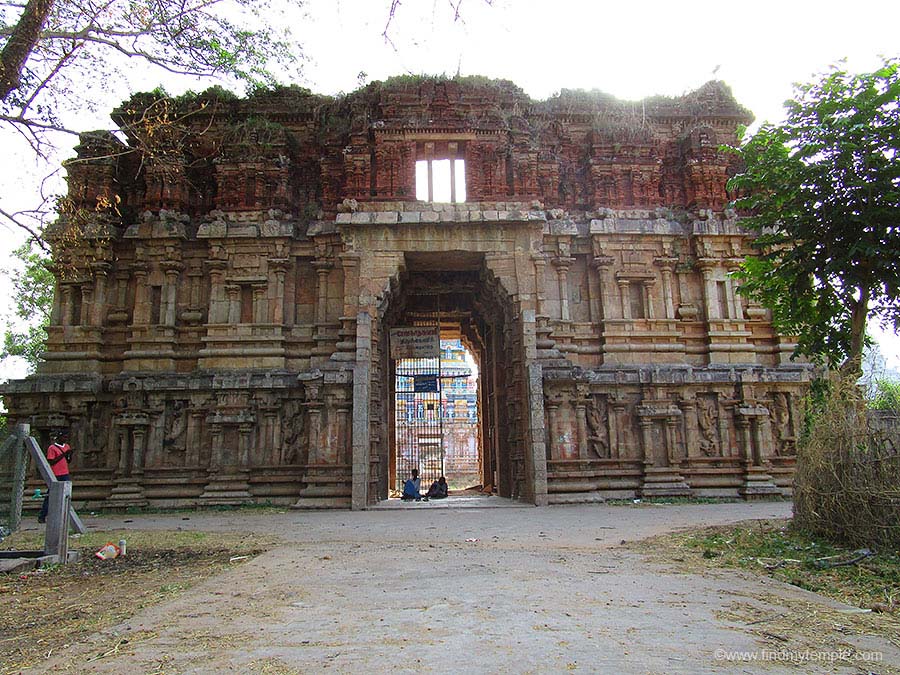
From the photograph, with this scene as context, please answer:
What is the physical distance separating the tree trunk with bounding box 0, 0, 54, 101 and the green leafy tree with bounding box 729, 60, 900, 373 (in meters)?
9.92

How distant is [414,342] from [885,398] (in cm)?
1262

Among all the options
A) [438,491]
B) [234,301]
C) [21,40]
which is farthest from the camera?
[438,491]

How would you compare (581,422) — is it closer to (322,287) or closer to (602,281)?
(602,281)

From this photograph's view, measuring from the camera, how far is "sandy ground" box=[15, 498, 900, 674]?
3.60m

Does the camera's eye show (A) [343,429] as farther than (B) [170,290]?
No

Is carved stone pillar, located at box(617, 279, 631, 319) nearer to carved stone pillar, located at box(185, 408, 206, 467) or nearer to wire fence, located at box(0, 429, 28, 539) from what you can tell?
carved stone pillar, located at box(185, 408, 206, 467)

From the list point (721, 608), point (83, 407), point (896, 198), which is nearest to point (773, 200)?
point (896, 198)

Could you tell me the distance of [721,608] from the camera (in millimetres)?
4762

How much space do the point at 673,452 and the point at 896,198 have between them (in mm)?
8710

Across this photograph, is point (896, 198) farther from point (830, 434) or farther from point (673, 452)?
point (673, 452)

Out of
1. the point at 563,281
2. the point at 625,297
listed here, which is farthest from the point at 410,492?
the point at 625,297

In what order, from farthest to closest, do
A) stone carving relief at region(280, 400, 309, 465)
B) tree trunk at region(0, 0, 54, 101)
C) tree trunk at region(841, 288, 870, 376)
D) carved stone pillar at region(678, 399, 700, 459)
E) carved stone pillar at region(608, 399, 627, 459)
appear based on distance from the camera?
carved stone pillar at region(678, 399, 700, 459)
carved stone pillar at region(608, 399, 627, 459)
stone carving relief at region(280, 400, 309, 465)
tree trunk at region(841, 288, 870, 376)
tree trunk at region(0, 0, 54, 101)

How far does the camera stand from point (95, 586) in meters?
6.15

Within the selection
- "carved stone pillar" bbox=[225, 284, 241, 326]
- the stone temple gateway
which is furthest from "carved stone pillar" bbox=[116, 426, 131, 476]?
"carved stone pillar" bbox=[225, 284, 241, 326]
